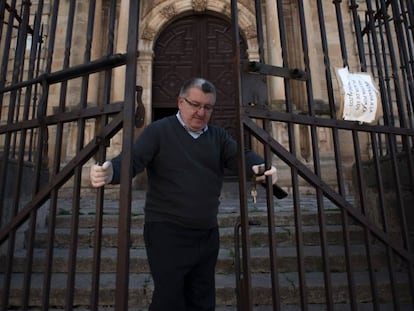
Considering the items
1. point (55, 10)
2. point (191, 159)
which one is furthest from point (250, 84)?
point (55, 10)

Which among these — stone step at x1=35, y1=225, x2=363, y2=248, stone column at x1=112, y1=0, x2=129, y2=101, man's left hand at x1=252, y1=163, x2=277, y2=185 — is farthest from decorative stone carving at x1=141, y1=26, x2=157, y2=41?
man's left hand at x1=252, y1=163, x2=277, y2=185

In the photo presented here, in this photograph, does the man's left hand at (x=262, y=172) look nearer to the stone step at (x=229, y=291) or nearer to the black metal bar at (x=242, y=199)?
the black metal bar at (x=242, y=199)

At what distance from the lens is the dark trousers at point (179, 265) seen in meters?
1.74

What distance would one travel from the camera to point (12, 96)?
2.35m

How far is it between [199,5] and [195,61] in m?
1.34

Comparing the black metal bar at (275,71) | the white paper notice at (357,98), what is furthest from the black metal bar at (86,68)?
the white paper notice at (357,98)

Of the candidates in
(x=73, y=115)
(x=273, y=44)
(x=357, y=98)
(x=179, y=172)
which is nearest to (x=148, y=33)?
(x=273, y=44)

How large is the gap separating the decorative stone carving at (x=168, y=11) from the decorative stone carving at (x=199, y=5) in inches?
18.4

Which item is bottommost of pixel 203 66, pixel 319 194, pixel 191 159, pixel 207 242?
pixel 207 242

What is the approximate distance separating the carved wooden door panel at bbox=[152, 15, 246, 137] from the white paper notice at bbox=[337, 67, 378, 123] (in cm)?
529

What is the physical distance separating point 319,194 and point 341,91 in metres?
0.67

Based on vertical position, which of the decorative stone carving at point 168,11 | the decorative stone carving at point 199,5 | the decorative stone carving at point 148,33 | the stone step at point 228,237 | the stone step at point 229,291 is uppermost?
the decorative stone carving at point 199,5

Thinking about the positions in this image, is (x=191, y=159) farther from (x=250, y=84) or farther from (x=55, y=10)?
(x=55, y=10)

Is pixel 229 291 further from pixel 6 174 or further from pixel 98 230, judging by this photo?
pixel 6 174
